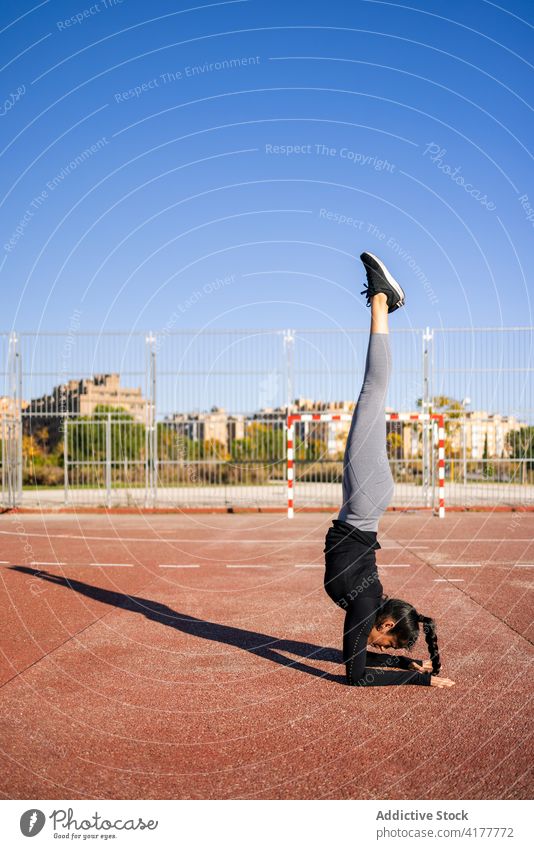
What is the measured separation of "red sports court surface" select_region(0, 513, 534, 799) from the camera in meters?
4.03

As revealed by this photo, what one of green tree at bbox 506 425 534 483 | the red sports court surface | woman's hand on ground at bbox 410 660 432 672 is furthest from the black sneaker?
green tree at bbox 506 425 534 483

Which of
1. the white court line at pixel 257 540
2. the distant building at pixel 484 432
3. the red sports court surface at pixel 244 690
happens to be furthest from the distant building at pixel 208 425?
the red sports court surface at pixel 244 690

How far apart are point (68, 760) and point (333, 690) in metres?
2.05

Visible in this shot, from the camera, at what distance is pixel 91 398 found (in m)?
23.1

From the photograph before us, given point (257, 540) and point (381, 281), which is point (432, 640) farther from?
point (257, 540)

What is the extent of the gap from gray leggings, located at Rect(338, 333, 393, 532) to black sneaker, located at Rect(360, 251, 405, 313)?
0.34m

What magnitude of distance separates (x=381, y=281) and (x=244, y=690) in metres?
3.06

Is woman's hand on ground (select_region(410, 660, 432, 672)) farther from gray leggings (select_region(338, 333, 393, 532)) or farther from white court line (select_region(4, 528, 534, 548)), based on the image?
white court line (select_region(4, 528, 534, 548))

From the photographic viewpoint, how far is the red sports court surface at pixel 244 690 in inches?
159
